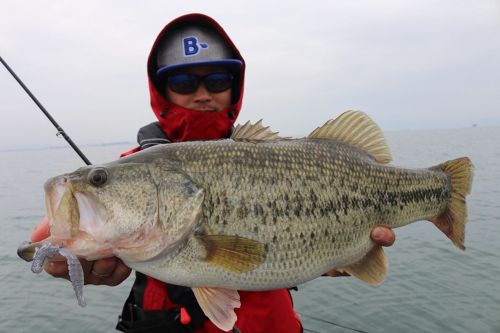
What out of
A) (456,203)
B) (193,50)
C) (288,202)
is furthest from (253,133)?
(456,203)

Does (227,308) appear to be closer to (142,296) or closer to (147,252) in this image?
(147,252)

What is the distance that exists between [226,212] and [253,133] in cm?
77

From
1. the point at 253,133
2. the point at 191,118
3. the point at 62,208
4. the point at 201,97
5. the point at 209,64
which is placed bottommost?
the point at 62,208

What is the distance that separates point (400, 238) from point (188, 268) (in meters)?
13.2

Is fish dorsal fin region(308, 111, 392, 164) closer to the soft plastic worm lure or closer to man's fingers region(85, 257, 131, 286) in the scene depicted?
man's fingers region(85, 257, 131, 286)

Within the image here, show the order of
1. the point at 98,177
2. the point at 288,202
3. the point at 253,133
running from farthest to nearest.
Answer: the point at 253,133
the point at 288,202
the point at 98,177

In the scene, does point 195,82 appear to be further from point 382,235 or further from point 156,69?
point 382,235

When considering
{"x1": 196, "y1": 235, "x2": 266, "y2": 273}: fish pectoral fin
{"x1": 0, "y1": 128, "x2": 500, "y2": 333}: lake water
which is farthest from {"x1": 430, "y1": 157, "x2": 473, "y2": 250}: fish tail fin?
{"x1": 0, "y1": 128, "x2": 500, "y2": 333}: lake water

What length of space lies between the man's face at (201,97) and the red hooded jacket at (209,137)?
0.30 feet

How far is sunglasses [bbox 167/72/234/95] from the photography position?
3592 mm

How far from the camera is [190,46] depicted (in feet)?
12.0

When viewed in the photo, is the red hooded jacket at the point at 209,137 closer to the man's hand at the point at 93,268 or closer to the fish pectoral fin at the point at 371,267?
the man's hand at the point at 93,268

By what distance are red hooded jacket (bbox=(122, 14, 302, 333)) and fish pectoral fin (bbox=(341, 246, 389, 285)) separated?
2.27 feet

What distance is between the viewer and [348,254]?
2982 millimetres
